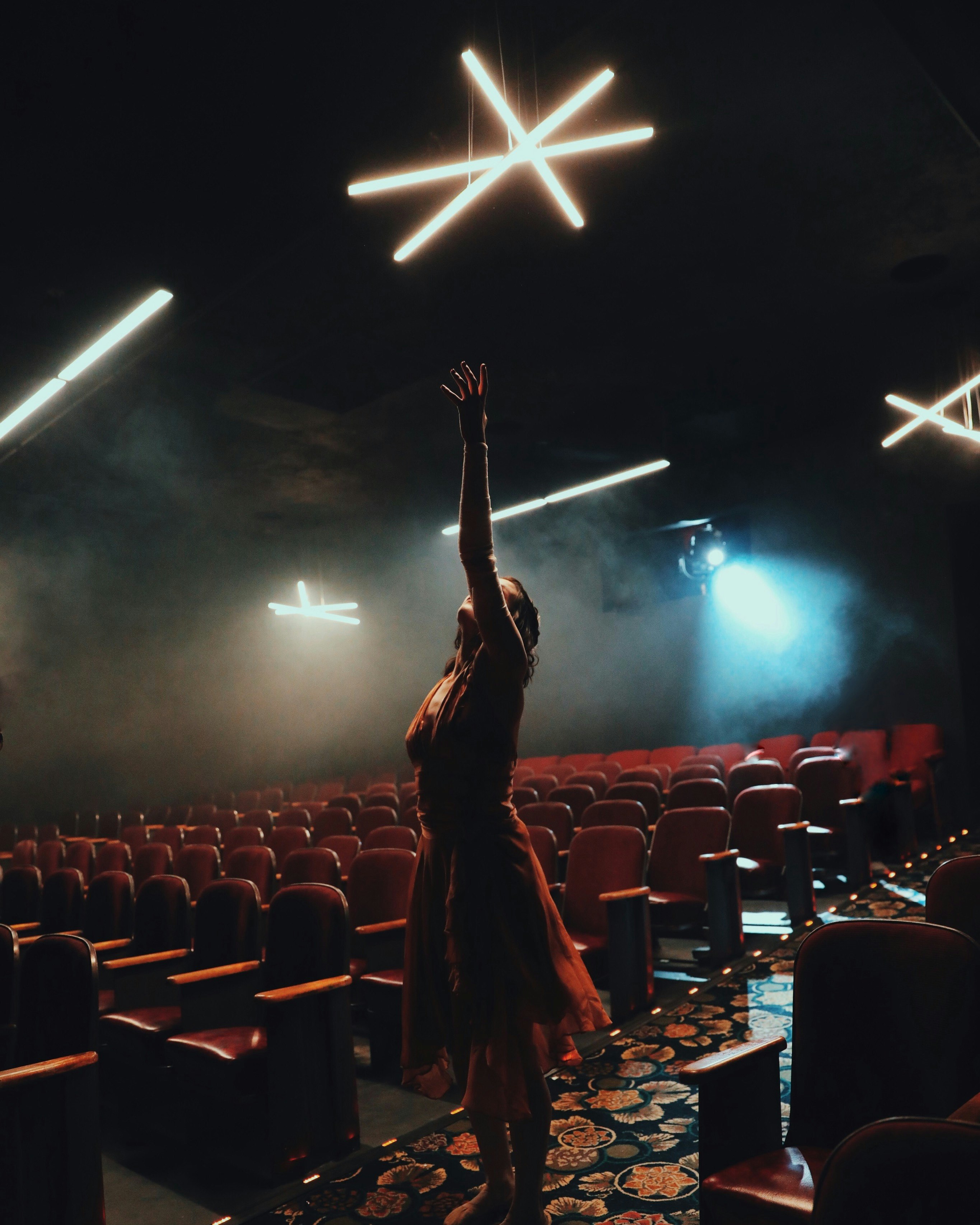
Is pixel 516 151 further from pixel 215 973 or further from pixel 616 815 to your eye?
pixel 215 973

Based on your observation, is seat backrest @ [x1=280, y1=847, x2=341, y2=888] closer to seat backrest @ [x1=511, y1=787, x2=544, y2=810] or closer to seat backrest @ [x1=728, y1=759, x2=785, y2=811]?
seat backrest @ [x1=511, y1=787, x2=544, y2=810]

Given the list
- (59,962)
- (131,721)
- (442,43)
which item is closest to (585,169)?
(442,43)

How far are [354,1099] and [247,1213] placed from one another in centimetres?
43

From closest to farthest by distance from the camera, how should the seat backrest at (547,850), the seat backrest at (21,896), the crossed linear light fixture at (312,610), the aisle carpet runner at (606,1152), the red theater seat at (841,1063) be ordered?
the red theater seat at (841,1063), the aisle carpet runner at (606,1152), the seat backrest at (547,850), the seat backrest at (21,896), the crossed linear light fixture at (312,610)

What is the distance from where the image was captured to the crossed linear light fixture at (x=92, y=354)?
553 centimetres

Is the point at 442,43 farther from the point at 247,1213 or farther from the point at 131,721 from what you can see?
the point at 131,721

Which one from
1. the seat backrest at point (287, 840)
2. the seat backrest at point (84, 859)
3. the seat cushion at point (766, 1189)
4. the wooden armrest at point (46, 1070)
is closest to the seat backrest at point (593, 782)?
the seat backrest at point (287, 840)

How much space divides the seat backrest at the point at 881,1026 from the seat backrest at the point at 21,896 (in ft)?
14.6

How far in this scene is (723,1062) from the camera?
4.90 feet

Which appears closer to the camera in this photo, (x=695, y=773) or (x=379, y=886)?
(x=379, y=886)

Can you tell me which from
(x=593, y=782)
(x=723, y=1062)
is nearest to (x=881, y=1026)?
(x=723, y=1062)

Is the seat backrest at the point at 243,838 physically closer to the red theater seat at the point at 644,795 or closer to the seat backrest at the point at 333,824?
the seat backrest at the point at 333,824

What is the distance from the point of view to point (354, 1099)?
248 centimetres

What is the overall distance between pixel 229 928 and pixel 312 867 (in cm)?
92
